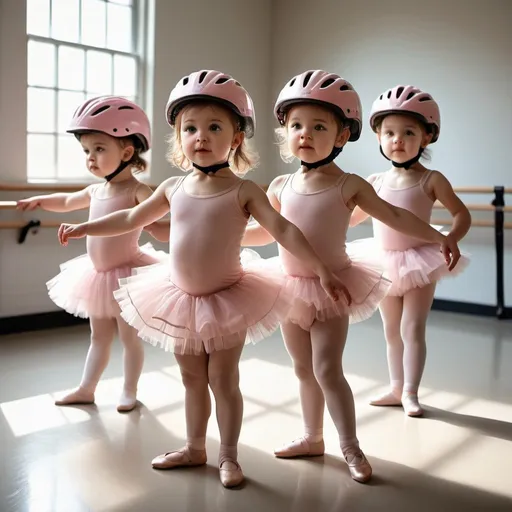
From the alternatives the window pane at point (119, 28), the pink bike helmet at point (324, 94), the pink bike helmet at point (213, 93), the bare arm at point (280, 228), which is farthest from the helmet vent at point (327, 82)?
the window pane at point (119, 28)

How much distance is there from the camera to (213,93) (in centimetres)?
214

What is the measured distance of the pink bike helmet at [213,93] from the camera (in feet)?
7.04

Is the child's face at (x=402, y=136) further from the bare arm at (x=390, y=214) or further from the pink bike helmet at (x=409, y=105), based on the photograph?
the bare arm at (x=390, y=214)

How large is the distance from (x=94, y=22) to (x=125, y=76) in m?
0.45

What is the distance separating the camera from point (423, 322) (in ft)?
10.0

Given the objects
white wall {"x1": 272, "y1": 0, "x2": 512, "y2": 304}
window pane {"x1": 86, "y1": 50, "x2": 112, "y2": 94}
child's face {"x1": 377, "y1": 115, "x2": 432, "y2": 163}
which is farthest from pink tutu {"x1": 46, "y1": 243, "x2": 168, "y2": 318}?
white wall {"x1": 272, "y1": 0, "x2": 512, "y2": 304}

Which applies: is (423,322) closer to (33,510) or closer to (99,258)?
(99,258)

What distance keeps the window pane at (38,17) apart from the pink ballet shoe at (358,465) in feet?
12.0

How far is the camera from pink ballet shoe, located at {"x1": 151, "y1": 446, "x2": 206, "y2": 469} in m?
2.36

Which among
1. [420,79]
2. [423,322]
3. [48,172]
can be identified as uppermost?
[420,79]

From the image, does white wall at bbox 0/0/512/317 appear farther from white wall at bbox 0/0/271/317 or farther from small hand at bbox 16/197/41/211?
small hand at bbox 16/197/41/211

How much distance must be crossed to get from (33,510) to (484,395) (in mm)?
2199

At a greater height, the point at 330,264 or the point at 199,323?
the point at 330,264

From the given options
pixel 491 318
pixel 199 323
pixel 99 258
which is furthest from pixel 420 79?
pixel 199 323
